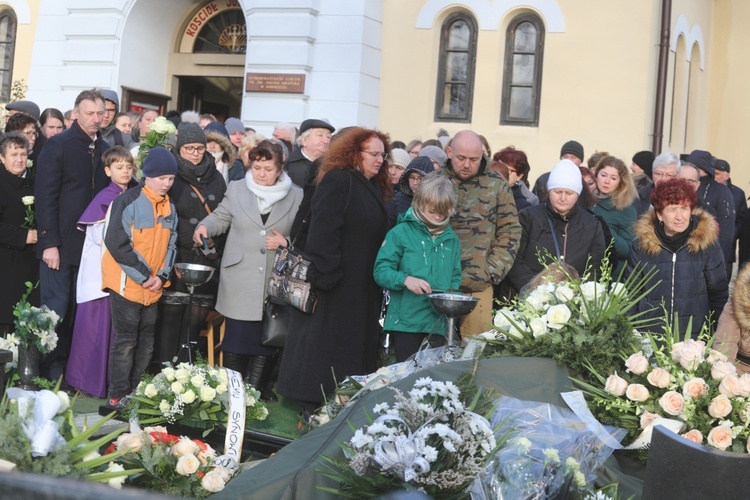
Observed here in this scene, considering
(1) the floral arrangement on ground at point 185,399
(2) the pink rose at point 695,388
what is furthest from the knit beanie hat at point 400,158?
(2) the pink rose at point 695,388

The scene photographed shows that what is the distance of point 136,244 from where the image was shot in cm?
738

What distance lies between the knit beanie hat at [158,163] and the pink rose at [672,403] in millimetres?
4104

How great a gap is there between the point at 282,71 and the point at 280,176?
7034mm

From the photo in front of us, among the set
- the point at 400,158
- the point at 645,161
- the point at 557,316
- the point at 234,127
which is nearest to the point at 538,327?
the point at 557,316

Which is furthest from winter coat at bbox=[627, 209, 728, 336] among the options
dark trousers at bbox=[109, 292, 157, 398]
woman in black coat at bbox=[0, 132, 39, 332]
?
woman in black coat at bbox=[0, 132, 39, 332]

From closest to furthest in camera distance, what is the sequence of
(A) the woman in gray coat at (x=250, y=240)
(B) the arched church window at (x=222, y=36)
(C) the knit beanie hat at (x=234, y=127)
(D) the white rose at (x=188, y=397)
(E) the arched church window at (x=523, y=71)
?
(D) the white rose at (x=188, y=397)
(A) the woman in gray coat at (x=250, y=240)
(C) the knit beanie hat at (x=234, y=127)
(E) the arched church window at (x=523, y=71)
(B) the arched church window at (x=222, y=36)

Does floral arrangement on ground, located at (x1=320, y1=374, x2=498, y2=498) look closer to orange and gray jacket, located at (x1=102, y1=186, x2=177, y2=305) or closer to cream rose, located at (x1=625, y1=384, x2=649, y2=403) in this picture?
cream rose, located at (x1=625, y1=384, x2=649, y2=403)

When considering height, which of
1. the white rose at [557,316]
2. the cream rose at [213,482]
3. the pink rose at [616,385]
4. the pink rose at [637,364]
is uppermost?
the white rose at [557,316]

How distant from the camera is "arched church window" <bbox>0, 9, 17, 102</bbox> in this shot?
17080 mm

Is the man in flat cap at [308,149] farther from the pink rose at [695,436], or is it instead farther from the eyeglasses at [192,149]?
the pink rose at [695,436]

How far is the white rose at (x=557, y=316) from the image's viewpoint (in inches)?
189

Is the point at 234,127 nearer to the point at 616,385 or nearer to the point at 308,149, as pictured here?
the point at 308,149

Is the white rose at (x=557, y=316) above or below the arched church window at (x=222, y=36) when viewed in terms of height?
below

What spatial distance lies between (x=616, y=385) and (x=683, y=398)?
28cm
